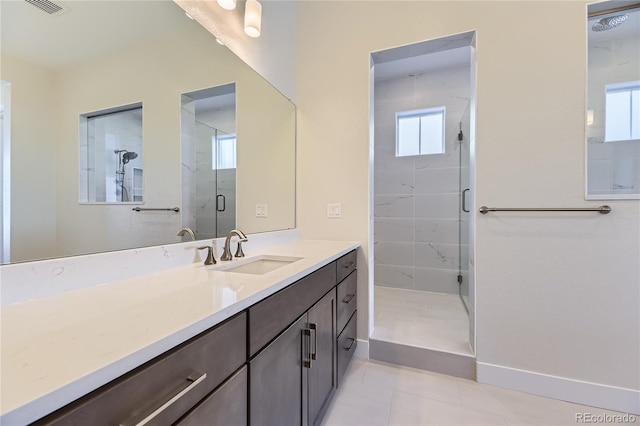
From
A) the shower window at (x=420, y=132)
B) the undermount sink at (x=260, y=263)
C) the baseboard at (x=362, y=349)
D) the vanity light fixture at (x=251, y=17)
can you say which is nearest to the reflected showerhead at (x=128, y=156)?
the undermount sink at (x=260, y=263)

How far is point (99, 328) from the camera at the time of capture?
0.54 m

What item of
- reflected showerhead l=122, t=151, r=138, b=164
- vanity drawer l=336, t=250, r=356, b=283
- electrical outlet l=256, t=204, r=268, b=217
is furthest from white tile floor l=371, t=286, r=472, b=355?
reflected showerhead l=122, t=151, r=138, b=164

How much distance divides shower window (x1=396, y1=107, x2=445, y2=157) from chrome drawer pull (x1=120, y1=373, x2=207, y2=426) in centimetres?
334

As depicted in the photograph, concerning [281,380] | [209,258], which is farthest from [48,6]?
[281,380]

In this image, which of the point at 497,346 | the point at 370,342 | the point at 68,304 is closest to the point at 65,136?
the point at 68,304

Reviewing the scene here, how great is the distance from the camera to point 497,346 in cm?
164

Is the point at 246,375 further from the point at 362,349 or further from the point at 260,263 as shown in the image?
the point at 362,349

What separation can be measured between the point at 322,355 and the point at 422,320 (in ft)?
4.78

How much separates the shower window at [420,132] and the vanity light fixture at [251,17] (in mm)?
2289

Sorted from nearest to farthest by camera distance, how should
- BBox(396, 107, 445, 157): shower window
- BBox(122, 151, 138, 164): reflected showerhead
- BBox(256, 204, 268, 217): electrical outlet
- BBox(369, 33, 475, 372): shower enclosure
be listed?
BBox(122, 151, 138, 164): reflected showerhead < BBox(256, 204, 268, 217): electrical outlet < BBox(369, 33, 475, 372): shower enclosure < BBox(396, 107, 445, 157): shower window

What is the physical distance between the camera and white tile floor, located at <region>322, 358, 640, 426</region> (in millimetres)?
1369

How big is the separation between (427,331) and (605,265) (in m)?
1.18

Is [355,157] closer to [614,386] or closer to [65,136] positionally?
[65,136]

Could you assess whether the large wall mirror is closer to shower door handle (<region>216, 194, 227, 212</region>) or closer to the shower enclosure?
shower door handle (<region>216, 194, 227, 212</region>)
